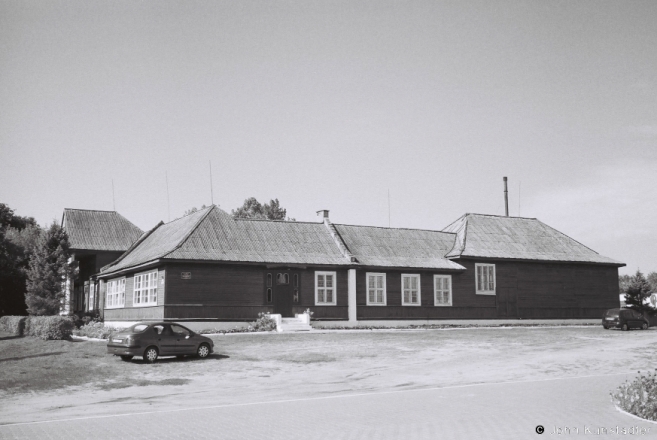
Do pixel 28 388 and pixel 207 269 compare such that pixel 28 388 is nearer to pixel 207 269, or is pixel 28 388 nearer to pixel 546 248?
pixel 207 269

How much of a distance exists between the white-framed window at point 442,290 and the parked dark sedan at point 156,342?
65.1ft

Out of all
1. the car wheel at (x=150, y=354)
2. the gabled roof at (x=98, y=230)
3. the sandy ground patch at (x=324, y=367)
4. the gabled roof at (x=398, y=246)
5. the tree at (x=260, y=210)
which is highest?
the tree at (x=260, y=210)

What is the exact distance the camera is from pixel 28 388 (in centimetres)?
1820

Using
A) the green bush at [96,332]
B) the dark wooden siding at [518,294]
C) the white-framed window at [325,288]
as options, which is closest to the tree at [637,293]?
the dark wooden siding at [518,294]

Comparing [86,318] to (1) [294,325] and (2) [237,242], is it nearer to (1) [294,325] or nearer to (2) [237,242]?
(2) [237,242]

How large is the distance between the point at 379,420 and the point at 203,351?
1338 centimetres

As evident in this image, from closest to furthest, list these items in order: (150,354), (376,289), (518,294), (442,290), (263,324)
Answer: (150,354) < (263,324) < (376,289) < (442,290) < (518,294)

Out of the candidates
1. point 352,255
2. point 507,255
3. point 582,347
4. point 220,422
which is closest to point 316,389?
point 220,422

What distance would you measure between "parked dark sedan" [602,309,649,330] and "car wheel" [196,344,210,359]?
2554 cm

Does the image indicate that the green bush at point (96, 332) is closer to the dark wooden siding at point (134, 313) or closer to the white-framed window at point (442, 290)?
the dark wooden siding at point (134, 313)

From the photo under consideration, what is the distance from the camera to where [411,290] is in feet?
134

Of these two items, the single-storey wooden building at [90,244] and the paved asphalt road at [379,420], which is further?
the single-storey wooden building at [90,244]

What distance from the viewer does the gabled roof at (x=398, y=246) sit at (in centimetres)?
4069

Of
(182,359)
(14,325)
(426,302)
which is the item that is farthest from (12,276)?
(182,359)
